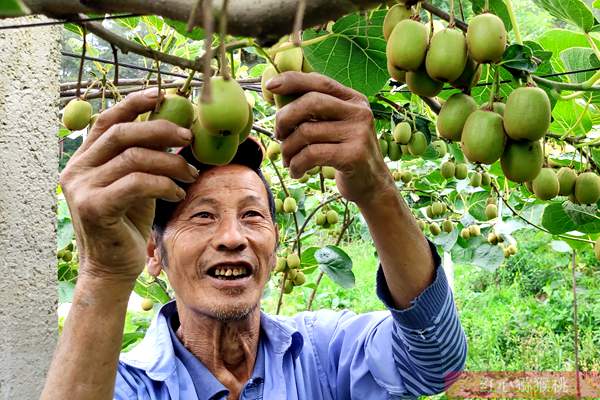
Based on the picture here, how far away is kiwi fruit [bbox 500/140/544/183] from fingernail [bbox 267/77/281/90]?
0.29 metres

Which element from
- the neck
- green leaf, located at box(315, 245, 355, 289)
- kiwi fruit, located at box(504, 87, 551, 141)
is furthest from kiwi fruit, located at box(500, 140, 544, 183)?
green leaf, located at box(315, 245, 355, 289)

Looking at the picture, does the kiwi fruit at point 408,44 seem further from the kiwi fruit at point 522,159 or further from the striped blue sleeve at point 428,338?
the striped blue sleeve at point 428,338

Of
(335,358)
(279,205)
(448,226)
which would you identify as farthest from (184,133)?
(448,226)

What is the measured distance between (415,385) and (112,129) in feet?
3.32

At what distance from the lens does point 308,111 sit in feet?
2.99

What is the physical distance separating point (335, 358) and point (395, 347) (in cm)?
25

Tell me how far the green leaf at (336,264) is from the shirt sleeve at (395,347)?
0.81m

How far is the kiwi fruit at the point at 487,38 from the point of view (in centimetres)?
78

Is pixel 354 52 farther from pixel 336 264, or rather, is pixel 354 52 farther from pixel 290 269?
pixel 336 264

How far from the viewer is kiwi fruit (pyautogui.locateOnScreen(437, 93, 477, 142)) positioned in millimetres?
862

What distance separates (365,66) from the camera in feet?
3.67

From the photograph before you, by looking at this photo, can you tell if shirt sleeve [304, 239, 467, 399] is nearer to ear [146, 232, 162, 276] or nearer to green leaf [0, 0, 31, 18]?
ear [146, 232, 162, 276]

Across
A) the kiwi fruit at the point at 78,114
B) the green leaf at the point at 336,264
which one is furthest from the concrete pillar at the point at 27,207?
the green leaf at the point at 336,264

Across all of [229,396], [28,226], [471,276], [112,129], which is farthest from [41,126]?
[471,276]
